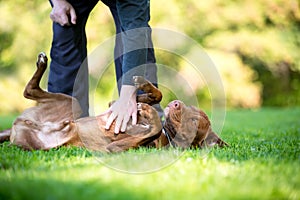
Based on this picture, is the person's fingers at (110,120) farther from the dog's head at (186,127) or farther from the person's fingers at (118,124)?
the dog's head at (186,127)

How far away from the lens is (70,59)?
13.6 feet

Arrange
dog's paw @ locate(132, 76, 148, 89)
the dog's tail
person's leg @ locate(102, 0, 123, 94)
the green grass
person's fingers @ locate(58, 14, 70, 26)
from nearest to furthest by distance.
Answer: the green grass, dog's paw @ locate(132, 76, 148, 89), the dog's tail, person's fingers @ locate(58, 14, 70, 26), person's leg @ locate(102, 0, 123, 94)

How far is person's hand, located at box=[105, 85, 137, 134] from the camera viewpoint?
3.30 m

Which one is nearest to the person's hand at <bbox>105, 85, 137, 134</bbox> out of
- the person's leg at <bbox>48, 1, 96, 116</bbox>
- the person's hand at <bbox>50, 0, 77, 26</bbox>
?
the person's leg at <bbox>48, 1, 96, 116</bbox>

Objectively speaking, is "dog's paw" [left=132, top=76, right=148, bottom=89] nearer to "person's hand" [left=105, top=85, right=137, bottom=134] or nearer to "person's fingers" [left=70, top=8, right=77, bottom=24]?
"person's hand" [left=105, top=85, right=137, bottom=134]

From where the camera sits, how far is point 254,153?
2967 millimetres

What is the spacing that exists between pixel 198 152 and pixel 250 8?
13185 mm

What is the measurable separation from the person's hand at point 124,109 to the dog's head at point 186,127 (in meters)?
0.31

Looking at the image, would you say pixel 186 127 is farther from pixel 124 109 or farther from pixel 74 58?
pixel 74 58

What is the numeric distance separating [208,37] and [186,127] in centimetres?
1246

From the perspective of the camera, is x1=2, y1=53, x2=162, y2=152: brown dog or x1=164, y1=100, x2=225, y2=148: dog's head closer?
x1=2, y1=53, x2=162, y2=152: brown dog

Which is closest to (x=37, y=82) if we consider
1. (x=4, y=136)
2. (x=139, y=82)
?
(x=4, y=136)

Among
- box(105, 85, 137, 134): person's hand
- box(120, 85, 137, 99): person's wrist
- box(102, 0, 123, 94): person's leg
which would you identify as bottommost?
box(105, 85, 137, 134): person's hand

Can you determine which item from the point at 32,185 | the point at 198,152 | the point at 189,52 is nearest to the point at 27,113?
the point at 198,152
